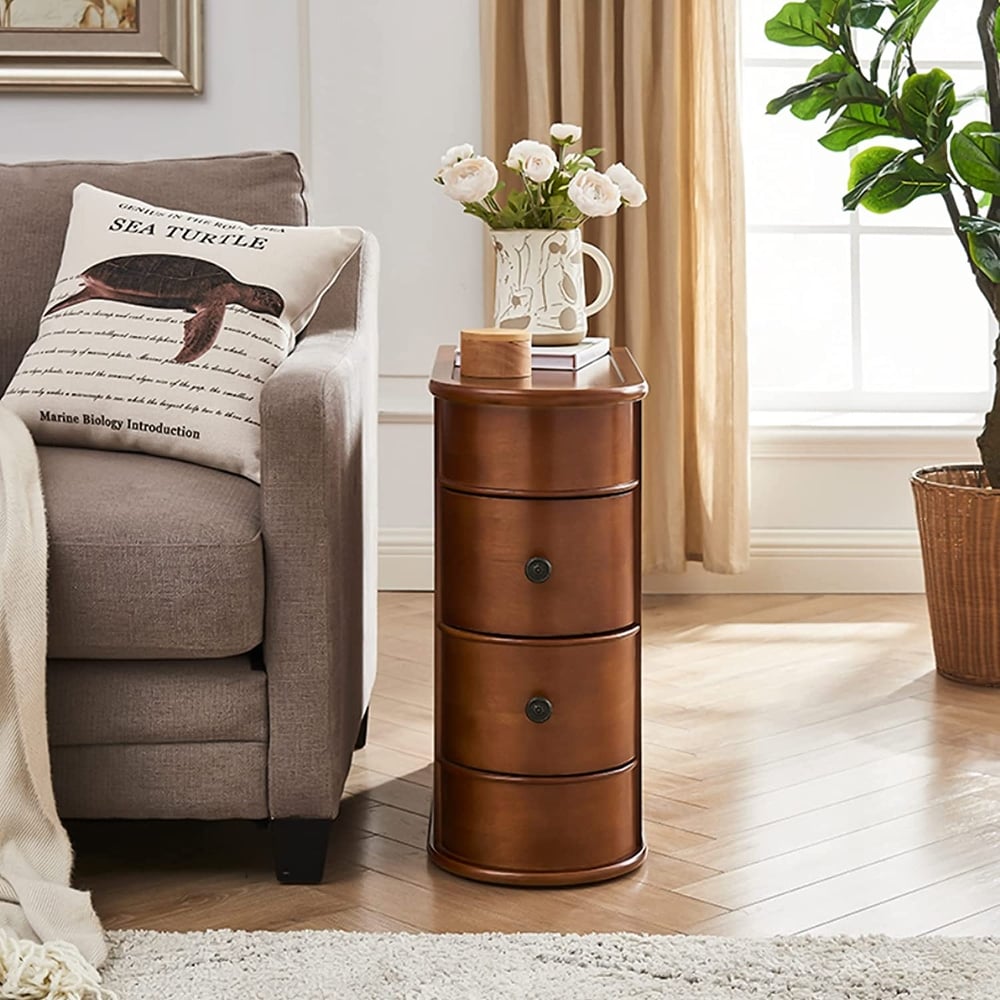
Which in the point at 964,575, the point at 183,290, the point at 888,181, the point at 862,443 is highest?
the point at 888,181

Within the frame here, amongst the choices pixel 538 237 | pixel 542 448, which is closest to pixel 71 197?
pixel 538 237

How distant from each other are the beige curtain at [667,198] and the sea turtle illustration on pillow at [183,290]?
1.55 metres

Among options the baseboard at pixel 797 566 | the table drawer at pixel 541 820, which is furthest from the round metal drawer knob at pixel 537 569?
the baseboard at pixel 797 566

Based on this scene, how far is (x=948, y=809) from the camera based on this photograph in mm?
2500

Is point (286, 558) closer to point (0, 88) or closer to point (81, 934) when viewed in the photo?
point (81, 934)

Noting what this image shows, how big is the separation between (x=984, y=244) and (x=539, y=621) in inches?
58.3

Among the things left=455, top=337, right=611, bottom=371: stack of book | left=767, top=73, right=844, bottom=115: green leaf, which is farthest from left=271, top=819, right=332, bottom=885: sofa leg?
left=767, top=73, right=844, bottom=115: green leaf

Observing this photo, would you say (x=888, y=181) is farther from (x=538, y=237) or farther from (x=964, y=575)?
(x=538, y=237)

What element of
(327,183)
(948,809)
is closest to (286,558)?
(948,809)

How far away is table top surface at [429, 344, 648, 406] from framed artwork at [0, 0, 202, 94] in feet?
6.59

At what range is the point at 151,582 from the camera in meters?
2.07

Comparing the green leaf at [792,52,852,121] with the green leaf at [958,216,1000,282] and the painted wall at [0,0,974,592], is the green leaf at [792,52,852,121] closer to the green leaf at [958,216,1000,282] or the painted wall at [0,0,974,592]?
the green leaf at [958,216,1000,282]

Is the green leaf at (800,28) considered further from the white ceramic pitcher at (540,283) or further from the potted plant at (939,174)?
the white ceramic pitcher at (540,283)

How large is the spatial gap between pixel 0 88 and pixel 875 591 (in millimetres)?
2482
